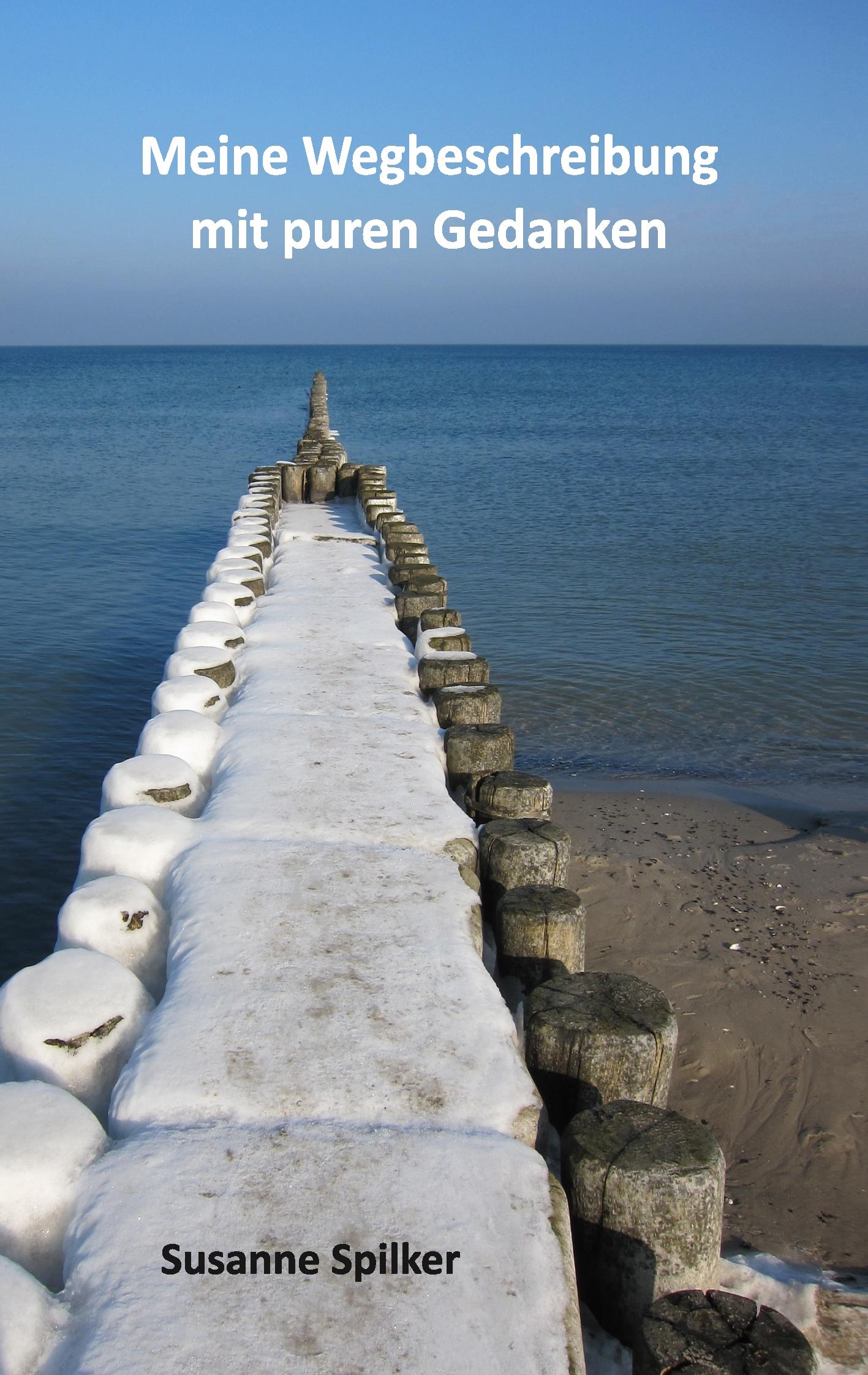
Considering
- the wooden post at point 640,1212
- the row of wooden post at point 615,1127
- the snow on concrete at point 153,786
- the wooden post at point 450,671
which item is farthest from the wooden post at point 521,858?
the wooden post at point 450,671

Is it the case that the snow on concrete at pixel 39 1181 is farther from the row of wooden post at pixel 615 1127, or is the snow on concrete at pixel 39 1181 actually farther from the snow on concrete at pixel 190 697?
the snow on concrete at pixel 190 697

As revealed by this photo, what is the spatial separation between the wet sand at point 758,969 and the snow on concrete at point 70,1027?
242 cm

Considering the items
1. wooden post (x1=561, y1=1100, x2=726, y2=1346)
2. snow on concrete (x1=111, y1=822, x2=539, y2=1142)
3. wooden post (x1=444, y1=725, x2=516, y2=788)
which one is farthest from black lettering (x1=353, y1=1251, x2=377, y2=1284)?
wooden post (x1=444, y1=725, x2=516, y2=788)

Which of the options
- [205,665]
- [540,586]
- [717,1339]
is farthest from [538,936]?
[540,586]

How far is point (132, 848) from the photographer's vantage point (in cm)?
427

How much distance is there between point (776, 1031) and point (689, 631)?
8307mm

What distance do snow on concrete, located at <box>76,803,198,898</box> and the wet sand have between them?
255 centimetres

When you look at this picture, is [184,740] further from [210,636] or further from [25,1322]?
[25,1322]

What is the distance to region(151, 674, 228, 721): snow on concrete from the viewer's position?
5.80 meters

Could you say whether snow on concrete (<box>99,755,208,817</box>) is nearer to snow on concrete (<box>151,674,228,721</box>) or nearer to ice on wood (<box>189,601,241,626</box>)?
snow on concrete (<box>151,674,228,721</box>)

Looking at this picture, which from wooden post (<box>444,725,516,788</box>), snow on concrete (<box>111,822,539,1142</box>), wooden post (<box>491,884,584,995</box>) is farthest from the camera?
wooden post (<box>444,725,516,788</box>)

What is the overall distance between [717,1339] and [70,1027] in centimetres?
192

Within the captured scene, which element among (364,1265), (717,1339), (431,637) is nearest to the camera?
(717,1339)

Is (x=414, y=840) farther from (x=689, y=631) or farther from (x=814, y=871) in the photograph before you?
(x=689, y=631)
